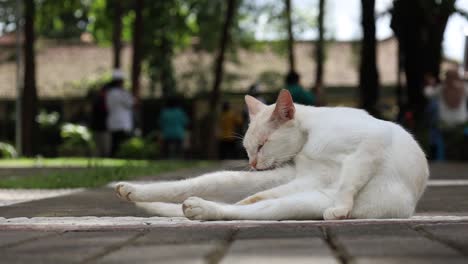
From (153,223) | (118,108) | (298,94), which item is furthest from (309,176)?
(118,108)

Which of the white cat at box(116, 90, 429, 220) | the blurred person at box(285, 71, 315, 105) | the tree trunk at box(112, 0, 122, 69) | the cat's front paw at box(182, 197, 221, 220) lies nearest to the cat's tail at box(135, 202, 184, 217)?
the white cat at box(116, 90, 429, 220)

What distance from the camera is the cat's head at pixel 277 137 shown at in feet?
17.9

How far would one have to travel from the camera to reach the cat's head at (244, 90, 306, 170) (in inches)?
215

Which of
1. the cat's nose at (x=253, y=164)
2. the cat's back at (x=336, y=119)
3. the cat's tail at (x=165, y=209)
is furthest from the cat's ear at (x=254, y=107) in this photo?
the cat's tail at (x=165, y=209)

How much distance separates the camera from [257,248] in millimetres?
3809

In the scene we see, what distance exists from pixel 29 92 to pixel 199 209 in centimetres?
2309

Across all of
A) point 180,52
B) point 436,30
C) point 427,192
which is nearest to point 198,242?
point 427,192

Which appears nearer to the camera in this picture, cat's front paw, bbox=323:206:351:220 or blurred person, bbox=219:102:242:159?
cat's front paw, bbox=323:206:351:220

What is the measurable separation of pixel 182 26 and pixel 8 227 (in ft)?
92.8

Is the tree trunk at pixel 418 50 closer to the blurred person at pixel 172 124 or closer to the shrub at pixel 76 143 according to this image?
the blurred person at pixel 172 124

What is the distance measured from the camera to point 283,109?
5.44 metres

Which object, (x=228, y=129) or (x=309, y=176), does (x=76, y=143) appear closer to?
(x=228, y=129)

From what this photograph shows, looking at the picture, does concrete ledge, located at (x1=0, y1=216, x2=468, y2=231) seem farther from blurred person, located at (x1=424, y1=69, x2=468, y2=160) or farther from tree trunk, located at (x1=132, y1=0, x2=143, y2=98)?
tree trunk, located at (x1=132, y1=0, x2=143, y2=98)

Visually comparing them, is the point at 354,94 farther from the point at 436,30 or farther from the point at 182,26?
the point at 436,30
